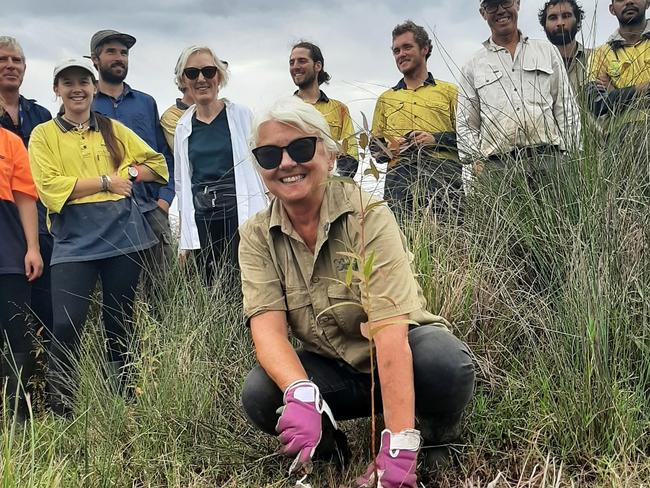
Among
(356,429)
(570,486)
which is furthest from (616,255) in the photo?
(356,429)

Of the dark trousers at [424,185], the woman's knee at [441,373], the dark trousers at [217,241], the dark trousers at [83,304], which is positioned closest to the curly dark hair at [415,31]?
the dark trousers at [424,185]

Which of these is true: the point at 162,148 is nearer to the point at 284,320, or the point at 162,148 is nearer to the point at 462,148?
the point at 462,148

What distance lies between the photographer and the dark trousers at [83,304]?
13.4 ft

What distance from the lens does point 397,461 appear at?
2.45m

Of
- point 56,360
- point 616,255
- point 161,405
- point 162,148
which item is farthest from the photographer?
point 162,148

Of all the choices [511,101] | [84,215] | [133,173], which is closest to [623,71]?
[511,101]

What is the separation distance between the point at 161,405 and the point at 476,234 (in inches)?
67.0

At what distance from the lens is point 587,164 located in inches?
138

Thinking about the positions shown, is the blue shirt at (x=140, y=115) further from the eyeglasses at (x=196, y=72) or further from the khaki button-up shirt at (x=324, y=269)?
the khaki button-up shirt at (x=324, y=269)

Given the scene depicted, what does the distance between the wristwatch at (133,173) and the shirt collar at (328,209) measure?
69.8 inches

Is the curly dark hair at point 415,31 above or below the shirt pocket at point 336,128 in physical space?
above

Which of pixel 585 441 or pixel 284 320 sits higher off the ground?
pixel 284 320

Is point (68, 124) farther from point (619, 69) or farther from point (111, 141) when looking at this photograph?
point (619, 69)

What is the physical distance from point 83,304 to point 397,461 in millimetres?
2318
